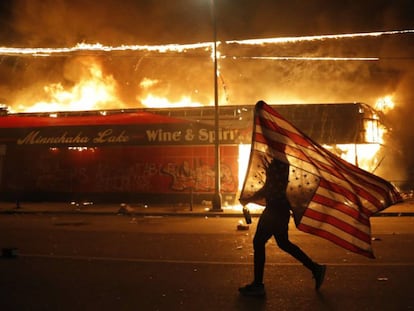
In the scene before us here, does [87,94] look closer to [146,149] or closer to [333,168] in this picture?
[146,149]

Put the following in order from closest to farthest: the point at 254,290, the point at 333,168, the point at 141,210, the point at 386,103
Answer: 1. the point at 254,290
2. the point at 333,168
3. the point at 141,210
4. the point at 386,103

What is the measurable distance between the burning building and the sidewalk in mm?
1117

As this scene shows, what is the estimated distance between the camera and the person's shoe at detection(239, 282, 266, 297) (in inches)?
200

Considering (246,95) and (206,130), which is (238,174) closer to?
(206,130)

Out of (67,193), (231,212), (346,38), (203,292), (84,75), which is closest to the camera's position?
(203,292)

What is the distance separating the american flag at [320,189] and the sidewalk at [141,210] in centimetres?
1104

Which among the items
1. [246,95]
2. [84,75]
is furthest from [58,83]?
[246,95]

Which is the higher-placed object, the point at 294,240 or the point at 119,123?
the point at 119,123

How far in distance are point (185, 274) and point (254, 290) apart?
4.64ft

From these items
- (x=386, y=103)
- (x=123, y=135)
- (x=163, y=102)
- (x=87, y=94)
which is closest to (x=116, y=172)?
(x=123, y=135)

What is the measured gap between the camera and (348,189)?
17.8ft

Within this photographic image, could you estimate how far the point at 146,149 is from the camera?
21.0 metres

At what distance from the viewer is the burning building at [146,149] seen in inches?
799

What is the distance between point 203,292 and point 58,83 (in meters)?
26.2
